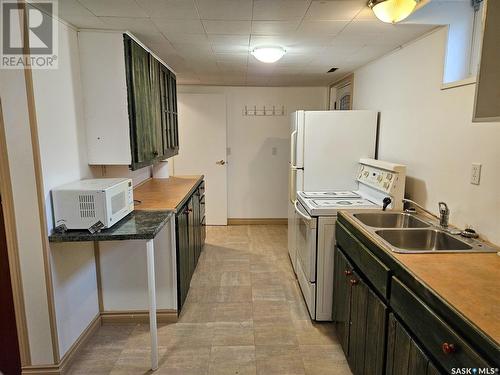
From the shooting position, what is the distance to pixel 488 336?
2.98 ft

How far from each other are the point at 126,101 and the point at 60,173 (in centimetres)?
67

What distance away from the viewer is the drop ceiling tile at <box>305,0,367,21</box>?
Result: 5.62ft

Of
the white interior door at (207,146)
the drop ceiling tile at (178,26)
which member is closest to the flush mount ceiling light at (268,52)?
the drop ceiling tile at (178,26)

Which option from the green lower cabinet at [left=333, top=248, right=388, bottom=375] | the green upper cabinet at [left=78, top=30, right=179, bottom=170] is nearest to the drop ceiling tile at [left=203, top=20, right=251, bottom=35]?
the green upper cabinet at [left=78, top=30, right=179, bottom=170]

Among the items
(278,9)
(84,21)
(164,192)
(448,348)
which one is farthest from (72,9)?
(448,348)

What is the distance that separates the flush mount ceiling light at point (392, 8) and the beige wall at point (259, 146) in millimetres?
3328

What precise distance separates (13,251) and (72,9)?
1.40 metres

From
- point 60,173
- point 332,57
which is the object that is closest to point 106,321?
point 60,173

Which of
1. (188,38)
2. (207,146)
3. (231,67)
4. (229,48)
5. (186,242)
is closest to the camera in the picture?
(188,38)

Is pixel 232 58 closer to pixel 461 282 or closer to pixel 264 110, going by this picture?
pixel 264 110

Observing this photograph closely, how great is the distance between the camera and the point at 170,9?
1815 millimetres

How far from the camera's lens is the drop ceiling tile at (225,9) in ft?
5.65

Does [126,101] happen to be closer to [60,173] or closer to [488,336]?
[60,173]

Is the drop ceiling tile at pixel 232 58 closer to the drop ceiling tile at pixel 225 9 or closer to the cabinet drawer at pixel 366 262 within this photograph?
the drop ceiling tile at pixel 225 9
